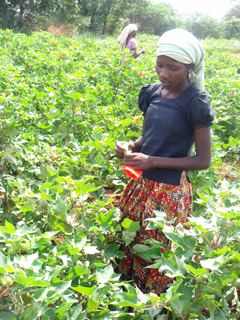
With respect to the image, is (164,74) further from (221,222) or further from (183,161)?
(221,222)

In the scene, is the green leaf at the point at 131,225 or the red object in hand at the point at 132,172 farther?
the red object in hand at the point at 132,172

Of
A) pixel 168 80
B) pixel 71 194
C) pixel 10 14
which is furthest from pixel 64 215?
pixel 10 14

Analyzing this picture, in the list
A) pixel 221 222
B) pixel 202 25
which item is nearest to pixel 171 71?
pixel 221 222

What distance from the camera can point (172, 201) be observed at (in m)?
1.70

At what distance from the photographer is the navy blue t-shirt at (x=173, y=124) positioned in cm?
155

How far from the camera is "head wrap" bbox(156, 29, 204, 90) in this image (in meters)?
1.52

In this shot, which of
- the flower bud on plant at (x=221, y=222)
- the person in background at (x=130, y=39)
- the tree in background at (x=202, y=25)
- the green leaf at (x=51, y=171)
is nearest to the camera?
the flower bud on plant at (x=221, y=222)

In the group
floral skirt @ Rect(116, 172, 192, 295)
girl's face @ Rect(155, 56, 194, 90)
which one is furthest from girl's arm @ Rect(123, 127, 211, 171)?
girl's face @ Rect(155, 56, 194, 90)

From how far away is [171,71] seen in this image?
1.57 m

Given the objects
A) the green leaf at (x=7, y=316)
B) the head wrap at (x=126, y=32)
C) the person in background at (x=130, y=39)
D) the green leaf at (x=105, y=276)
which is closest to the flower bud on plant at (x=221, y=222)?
the green leaf at (x=105, y=276)

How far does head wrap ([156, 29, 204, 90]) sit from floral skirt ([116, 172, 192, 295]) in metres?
0.60

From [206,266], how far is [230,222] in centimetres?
21

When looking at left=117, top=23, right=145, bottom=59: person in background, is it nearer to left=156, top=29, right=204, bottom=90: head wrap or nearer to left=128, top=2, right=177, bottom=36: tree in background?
left=156, top=29, right=204, bottom=90: head wrap

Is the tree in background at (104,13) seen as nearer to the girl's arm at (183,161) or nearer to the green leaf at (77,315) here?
the girl's arm at (183,161)
